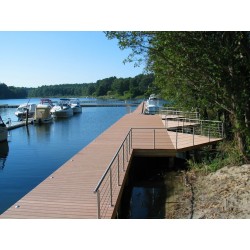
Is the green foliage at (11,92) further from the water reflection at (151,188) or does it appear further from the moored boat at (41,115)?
the water reflection at (151,188)

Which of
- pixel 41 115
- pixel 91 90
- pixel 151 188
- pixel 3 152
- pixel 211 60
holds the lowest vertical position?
pixel 3 152

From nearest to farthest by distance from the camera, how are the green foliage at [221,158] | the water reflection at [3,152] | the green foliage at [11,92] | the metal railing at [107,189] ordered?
the metal railing at [107,189], the green foliage at [221,158], the water reflection at [3,152], the green foliage at [11,92]

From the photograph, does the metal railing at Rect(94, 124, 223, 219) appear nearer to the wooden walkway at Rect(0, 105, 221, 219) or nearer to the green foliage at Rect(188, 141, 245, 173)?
the wooden walkway at Rect(0, 105, 221, 219)

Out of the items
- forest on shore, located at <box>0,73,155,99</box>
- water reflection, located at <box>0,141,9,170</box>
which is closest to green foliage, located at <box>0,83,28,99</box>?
forest on shore, located at <box>0,73,155,99</box>

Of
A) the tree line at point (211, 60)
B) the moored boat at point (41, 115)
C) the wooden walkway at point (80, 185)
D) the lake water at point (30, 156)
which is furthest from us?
the moored boat at point (41, 115)

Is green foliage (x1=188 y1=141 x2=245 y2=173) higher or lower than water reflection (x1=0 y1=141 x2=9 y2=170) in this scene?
higher

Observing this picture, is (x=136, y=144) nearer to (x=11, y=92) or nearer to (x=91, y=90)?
(x=11, y=92)

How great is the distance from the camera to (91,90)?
4348 inches

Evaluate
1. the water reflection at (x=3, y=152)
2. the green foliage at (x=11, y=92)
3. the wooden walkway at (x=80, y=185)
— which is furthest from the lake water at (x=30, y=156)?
the green foliage at (x=11, y=92)

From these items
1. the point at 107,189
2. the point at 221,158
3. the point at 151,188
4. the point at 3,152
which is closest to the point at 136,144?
the point at 151,188

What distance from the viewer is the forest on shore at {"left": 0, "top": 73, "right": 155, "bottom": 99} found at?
8138 centimetres

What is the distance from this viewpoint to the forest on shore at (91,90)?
267ft
